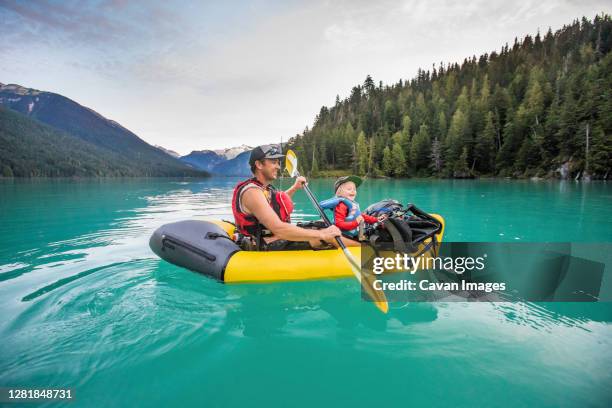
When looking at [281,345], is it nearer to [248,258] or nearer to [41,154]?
[248,258]

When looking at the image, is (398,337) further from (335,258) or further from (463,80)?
(463,80)

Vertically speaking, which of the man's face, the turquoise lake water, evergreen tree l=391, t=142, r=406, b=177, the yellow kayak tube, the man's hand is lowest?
the turquoise lake water

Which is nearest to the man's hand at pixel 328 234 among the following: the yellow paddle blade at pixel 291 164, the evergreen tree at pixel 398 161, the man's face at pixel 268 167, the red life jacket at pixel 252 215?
the red life jacket at pixel 252 215

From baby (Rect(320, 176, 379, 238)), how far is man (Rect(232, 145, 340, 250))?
64 cm

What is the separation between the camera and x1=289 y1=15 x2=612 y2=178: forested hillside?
126 feet

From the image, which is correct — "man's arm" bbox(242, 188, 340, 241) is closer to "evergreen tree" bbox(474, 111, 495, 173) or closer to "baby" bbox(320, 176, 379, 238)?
"baby" bbox(320, 176, 379, 238)

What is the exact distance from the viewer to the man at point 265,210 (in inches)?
151

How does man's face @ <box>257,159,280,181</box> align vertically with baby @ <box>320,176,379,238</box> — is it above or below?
above

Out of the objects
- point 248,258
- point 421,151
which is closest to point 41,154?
point 421,151

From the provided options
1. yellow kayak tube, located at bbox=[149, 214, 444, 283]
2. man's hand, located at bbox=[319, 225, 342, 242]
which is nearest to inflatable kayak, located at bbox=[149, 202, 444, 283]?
yellow kayak tube, located at bbox=[149, 214, 444, 283]

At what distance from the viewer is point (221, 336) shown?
10.3 feet

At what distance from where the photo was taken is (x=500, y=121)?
187 ft

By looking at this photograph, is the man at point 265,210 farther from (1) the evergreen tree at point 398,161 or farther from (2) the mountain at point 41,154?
(2) the mountain at point 41,154

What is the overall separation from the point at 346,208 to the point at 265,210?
66.6 inches
